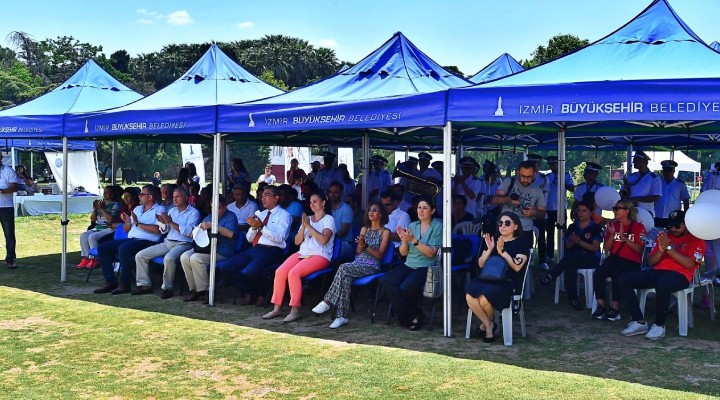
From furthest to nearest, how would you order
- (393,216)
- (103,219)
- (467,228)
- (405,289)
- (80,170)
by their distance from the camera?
(80,170)
(103,219)
(467,228)
(393,216)
(405,289)

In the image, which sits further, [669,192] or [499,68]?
[499,68]

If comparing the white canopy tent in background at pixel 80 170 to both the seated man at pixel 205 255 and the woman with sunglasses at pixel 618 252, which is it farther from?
the woman with sunglasses at pixel 618 252

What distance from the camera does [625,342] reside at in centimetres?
634

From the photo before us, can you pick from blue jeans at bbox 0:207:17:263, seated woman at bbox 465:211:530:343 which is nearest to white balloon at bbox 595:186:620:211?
seated woman at bbox 465:211:530:343

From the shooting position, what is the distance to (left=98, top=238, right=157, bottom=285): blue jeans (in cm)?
872

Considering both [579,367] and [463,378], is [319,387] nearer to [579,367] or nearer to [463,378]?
[463,378]

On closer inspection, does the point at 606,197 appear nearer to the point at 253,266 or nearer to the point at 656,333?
the point at 656,333

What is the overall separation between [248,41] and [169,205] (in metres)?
71.9

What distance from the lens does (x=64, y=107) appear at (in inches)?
423

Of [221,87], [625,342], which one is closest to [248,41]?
[221,87]

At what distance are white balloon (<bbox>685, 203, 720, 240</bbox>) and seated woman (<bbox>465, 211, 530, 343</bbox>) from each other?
1.41 meters

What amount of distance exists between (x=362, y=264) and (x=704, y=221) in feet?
10.1

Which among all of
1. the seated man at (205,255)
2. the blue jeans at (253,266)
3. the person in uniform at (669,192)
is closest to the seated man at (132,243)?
the seated man at (205,255)

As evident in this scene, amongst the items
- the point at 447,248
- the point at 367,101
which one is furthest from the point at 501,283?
the point at 367,101
